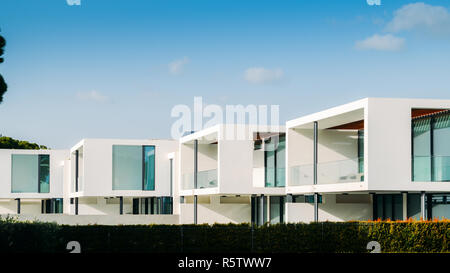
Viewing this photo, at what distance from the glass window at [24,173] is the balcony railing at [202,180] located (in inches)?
553

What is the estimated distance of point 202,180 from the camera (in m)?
37.8

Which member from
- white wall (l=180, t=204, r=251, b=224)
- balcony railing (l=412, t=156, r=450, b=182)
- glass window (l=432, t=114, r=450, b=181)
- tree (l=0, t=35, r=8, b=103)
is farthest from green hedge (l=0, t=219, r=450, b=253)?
white wall (l=180, t=204, r=251, b=224)

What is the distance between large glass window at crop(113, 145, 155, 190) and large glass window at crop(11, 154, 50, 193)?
863 cm

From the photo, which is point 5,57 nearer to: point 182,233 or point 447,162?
point 182,233

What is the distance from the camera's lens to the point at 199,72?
4016cm

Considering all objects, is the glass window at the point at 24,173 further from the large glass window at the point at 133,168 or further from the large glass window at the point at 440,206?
the large glass window at the point at 440,206

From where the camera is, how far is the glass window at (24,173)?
4928 cm

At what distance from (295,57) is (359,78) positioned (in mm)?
3954

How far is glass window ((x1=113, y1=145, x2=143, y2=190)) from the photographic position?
4369 cm

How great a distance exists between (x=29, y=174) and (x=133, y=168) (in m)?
9.65

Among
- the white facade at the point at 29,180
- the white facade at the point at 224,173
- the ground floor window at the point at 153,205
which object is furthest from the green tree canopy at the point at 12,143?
the white facade at the point at 224,173
